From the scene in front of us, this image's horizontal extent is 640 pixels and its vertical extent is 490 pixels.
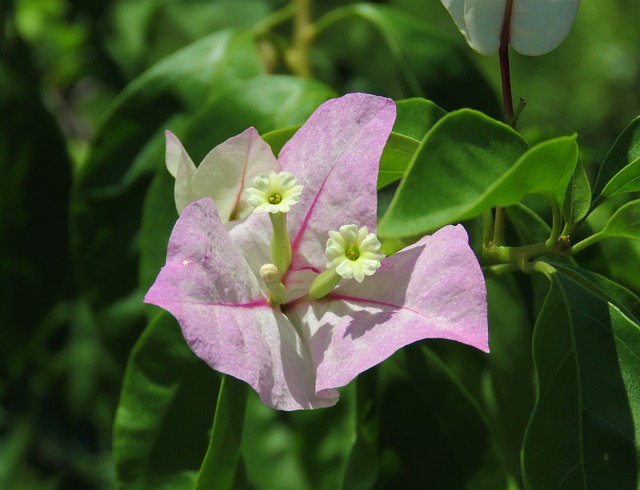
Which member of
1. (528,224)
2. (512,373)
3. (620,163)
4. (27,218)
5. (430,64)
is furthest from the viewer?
(27,218)

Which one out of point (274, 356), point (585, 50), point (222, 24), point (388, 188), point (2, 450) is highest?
point (274, 356)

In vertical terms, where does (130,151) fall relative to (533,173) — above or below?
below

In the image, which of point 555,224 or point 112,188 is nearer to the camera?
point 555,224

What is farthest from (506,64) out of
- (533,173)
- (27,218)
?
(27,218)

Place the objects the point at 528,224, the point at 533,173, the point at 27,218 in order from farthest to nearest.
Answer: the point at 27,218, the point at 528,224, the point at 533,173

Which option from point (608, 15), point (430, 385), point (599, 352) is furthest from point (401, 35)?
point (608, 15)

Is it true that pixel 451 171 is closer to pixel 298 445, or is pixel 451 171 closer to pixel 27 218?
pixel 298 445

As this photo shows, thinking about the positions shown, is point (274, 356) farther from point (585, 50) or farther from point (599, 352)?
point (585, 50)
